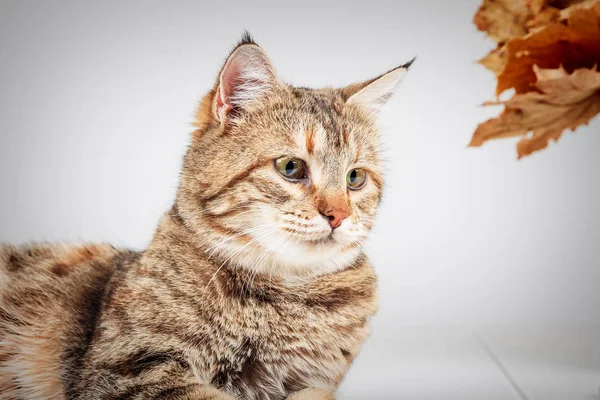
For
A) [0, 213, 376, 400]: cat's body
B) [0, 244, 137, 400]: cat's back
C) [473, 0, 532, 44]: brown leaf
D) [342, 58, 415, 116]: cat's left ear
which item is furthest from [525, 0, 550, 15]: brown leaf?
[0, 244, 137, 400]: cat's back

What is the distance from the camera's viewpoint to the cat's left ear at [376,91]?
5.64 ft

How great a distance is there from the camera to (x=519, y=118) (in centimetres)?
123

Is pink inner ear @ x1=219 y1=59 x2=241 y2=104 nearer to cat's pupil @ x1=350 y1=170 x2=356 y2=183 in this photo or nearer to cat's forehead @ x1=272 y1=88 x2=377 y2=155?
cat's forehead @ x1=272 y1=88 x2=377 y2=155

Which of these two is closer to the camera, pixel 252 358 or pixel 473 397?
pixel 252 358

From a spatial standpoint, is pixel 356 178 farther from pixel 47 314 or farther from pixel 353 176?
pixel 47 314

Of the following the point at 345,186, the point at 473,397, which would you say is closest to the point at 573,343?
the point at 473,397

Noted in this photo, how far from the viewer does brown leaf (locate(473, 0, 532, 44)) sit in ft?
4.13

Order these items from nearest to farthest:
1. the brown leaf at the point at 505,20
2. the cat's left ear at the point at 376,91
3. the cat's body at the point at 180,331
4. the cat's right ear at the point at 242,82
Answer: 1. the brown leaf at the point at 505,20
2. the cat's body at the point at 180,331
3. the cat's right ear at the point at 242,82
4. the cat's left ear at the point at 376,91

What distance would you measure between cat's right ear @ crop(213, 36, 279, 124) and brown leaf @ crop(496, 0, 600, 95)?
0.57 meters

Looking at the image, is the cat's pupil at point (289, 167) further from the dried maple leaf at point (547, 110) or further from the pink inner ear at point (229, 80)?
the dried maple leaf at point (547, 110)

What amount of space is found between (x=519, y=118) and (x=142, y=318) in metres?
0.88

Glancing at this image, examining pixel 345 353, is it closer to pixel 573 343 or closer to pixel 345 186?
pixel 345 186

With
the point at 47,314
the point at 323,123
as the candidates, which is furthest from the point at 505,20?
the point at 47,314

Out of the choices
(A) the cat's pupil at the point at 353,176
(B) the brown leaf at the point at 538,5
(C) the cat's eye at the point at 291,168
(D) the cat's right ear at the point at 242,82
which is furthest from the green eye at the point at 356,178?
(B) the brown leaf at the point at 538,5
